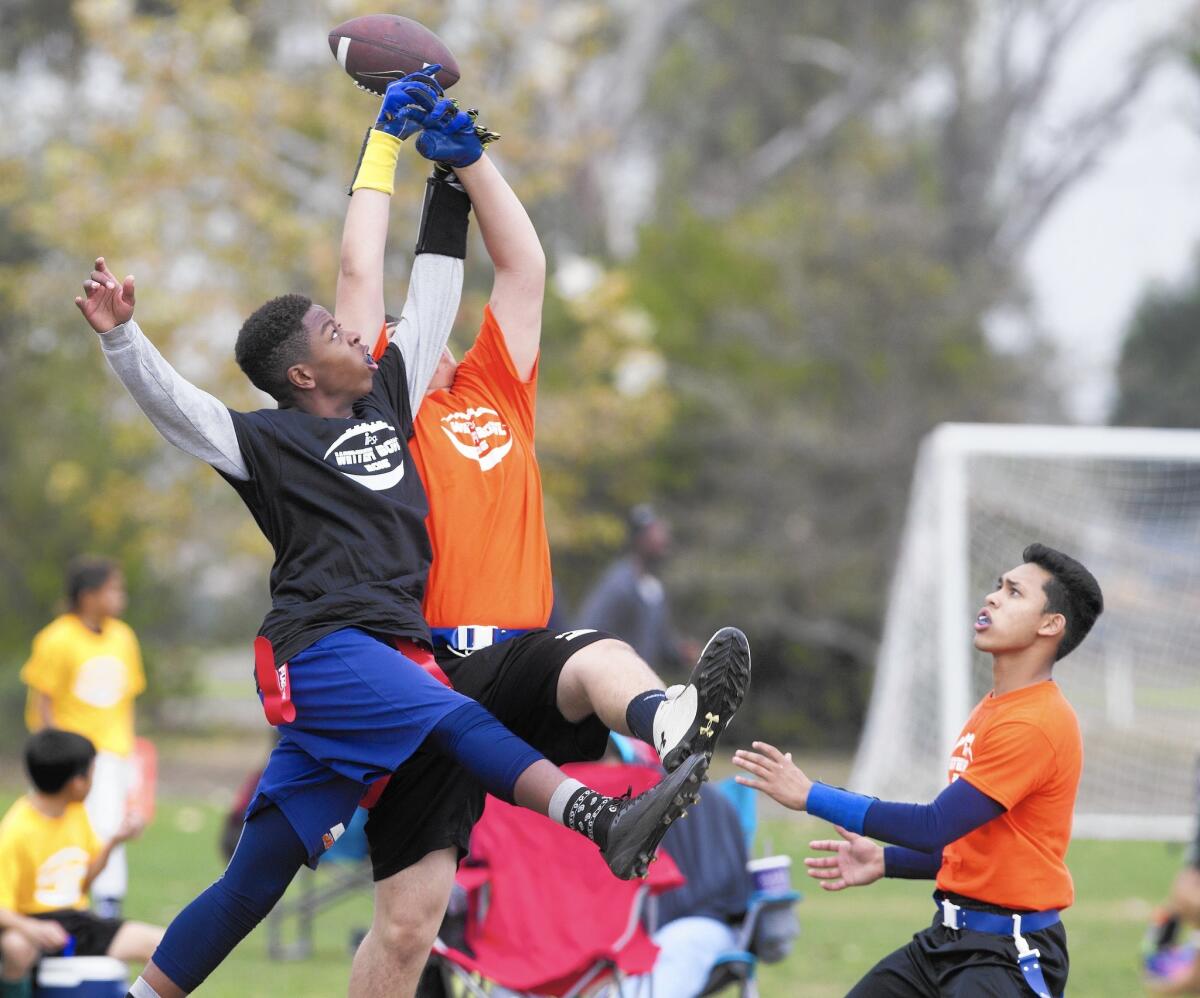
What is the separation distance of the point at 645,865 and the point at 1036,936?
1180 millimetres

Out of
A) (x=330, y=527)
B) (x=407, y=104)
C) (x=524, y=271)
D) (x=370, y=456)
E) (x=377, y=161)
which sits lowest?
(x=330, y=527)

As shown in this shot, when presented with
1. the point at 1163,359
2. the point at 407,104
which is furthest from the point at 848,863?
the point at 1163,359

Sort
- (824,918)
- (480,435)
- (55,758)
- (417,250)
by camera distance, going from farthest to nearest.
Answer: (824,918) < (55,758) < (417,250) < (480,435)

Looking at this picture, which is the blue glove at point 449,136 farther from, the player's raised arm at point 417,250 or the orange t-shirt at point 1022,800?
the orange t-shirt at point 1022,800

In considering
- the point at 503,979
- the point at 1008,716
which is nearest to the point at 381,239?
the point at 1008,716

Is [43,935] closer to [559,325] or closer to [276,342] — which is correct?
[276,342]

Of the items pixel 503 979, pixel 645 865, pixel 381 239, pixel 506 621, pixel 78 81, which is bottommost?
pixel 503 979

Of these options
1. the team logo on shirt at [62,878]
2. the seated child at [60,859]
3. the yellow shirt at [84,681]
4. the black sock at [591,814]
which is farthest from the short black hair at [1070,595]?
the yellow shirt at [84,681]

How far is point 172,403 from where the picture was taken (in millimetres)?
4199

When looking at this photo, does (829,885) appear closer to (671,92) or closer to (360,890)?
(360,890)

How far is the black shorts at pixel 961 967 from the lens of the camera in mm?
4273

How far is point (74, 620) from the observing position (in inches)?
385

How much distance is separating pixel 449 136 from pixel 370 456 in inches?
38.6

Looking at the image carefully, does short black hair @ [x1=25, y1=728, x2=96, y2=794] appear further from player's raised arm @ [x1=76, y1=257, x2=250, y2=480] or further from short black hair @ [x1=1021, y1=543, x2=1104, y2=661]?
short black hair @ [x1=1021, y1=543, x2=1104, y2=661]
